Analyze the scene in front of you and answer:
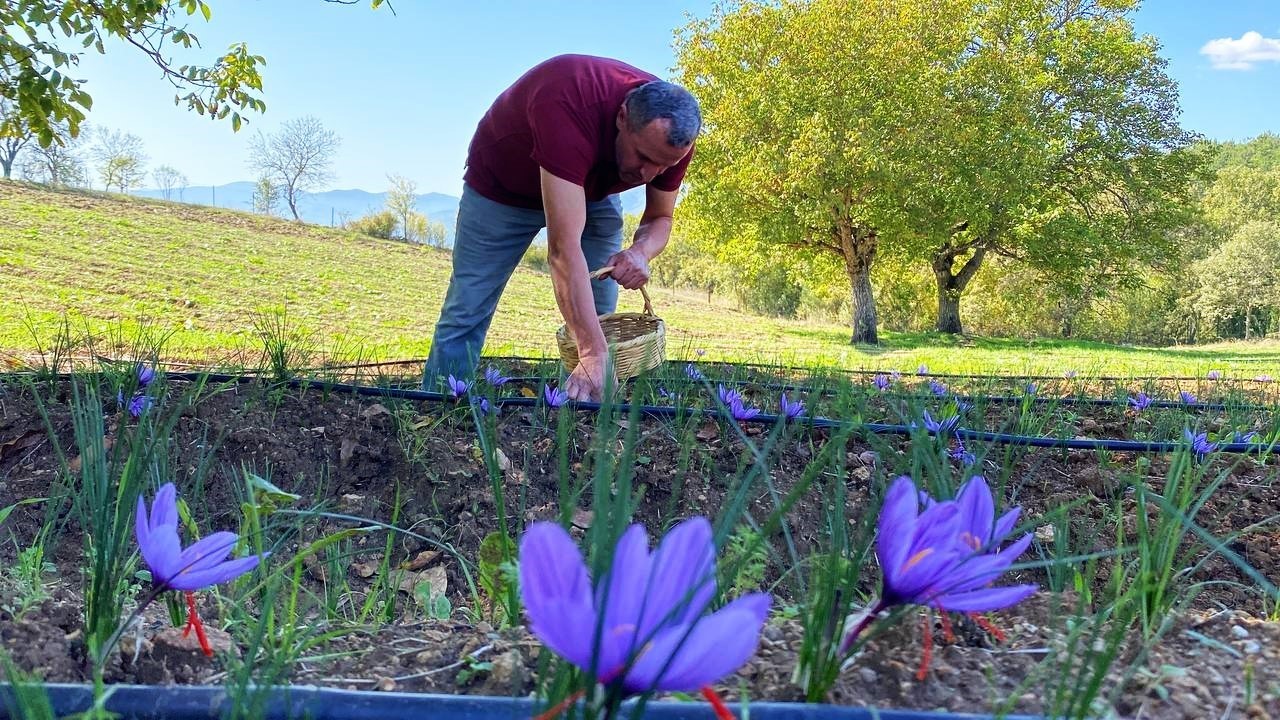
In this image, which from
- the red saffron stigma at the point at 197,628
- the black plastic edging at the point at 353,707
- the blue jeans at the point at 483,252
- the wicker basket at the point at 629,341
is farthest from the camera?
the blue jeans at the point at 483,252

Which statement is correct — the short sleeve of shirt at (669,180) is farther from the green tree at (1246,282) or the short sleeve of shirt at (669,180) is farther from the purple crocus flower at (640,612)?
the green tree at (1246,282)

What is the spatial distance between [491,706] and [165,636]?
1.21 feet

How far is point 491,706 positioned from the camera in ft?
1.72

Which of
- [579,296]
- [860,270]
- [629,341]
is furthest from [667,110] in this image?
[860,270]

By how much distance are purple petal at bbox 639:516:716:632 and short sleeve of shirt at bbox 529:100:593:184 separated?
223cm

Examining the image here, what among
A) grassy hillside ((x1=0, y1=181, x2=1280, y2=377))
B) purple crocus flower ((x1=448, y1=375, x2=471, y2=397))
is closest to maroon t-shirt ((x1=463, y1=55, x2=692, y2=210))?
purple crocus flower ((x1=448, y1=375, x2=471, y2=397))

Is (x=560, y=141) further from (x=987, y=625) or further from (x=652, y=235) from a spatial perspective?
(x=987, y=625)

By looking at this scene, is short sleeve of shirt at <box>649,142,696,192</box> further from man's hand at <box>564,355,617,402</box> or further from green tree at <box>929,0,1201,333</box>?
green tree at <box>929,0,1201,333</box>

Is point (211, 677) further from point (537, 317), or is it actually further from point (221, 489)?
point (537, 317)

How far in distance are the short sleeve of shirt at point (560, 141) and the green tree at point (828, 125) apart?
11.3 meters

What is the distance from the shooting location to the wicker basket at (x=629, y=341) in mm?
2823

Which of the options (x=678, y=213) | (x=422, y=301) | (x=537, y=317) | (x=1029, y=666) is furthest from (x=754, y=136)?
(x=1029, y=666)

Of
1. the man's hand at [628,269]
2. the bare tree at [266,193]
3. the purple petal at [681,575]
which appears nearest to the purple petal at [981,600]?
the purple petal at [681,575]

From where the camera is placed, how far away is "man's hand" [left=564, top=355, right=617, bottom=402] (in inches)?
99.9
